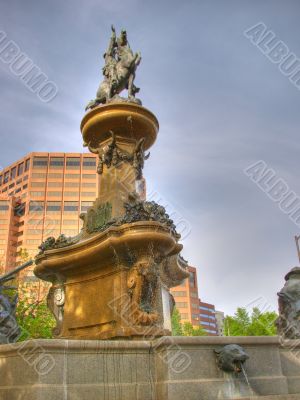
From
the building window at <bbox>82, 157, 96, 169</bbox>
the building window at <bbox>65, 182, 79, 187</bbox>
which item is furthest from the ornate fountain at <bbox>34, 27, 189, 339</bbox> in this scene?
the building window at <bbox>82, 157, 96, 169</bbox>

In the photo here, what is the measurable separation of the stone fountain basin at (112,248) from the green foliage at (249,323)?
33.5 m

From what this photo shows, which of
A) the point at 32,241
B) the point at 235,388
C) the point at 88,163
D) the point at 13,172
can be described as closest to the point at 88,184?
the point at 88,163

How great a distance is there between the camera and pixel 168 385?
23.0ft

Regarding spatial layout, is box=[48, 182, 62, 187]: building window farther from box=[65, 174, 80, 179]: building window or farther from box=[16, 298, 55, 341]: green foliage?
box=[16, 298, 55, 341]: green foliage

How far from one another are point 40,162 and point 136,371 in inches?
4396

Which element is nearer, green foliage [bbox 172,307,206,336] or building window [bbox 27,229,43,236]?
green foliage [bbox 172,307,206,336]

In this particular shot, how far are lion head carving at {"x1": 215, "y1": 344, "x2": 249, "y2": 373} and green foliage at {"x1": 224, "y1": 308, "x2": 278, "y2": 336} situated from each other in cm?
3540

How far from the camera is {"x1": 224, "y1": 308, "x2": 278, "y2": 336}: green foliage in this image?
44.6 metres

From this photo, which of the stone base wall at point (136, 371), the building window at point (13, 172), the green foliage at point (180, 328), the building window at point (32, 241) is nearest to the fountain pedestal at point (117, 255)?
the stone base wall at point (136, 371)

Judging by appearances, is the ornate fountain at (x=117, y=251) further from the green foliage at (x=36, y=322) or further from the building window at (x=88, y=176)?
the building window at (x=88, y=176)

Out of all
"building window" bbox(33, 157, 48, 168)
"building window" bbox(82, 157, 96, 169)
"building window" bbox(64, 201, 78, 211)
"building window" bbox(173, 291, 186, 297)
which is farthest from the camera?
"building window" bbox(33, 157, 48, 168)

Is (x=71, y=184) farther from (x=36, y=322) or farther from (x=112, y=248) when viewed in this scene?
(x=112, y=248)

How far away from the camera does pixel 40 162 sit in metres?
115

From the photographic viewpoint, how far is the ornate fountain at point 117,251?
980 centimetres
